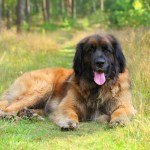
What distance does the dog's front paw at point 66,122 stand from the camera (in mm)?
5562

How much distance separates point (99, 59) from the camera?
5918mm

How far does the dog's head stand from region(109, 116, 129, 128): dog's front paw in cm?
67

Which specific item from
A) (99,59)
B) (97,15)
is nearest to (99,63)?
(99,59)

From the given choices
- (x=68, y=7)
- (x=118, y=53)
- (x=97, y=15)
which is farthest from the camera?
(x=68, y=7)

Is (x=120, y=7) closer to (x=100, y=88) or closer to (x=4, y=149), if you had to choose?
(x=100, y=88)

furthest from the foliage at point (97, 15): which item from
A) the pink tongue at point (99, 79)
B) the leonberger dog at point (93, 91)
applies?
the pink tongue at point (99, 79)

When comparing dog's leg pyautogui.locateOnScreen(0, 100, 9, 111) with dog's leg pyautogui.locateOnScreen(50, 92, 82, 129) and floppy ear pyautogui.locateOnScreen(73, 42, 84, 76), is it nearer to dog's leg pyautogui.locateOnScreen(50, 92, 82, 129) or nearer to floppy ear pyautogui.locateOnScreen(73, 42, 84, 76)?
dog's leg pyautogui.locateOnScreen(50, 92, 82, 129)

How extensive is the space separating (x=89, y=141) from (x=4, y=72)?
5536 millimetres

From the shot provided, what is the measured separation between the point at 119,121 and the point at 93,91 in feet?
2.74

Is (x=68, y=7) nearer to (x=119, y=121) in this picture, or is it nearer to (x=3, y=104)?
(x=3, y=104)

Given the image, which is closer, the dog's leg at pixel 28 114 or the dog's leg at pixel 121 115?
the dog's leg at pixel 121 115

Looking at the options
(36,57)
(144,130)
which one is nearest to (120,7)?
(36,57)

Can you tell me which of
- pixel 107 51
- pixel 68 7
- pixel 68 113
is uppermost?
pixel 107 51

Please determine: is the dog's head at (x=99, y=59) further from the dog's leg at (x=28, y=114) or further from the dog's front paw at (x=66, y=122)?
the dog's leg at (x=28, y=114)
